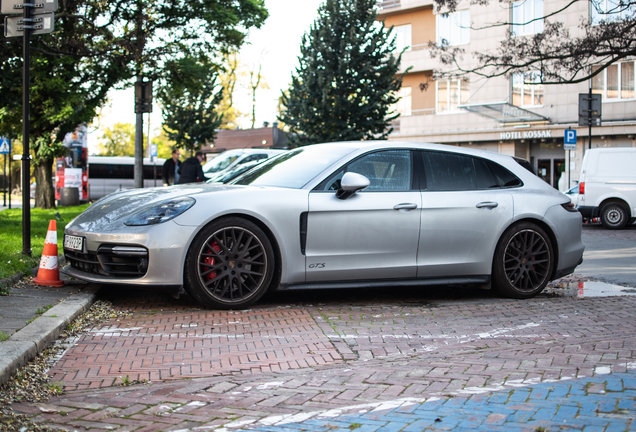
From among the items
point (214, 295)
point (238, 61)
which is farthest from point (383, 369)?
point (238, 61)

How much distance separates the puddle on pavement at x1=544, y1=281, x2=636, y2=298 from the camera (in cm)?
697

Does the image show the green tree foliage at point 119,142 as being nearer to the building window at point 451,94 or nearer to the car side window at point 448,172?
the building window at point 451,94

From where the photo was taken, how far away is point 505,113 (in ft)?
104

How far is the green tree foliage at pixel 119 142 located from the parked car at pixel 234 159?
57.6 m

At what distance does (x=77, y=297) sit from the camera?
18.7 feet

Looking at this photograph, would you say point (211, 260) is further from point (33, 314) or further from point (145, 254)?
point (33, 314)

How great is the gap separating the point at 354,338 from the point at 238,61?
4866 centimetres

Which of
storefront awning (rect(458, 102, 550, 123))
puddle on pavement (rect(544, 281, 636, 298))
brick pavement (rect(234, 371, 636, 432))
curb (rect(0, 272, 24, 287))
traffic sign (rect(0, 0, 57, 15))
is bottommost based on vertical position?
puddle on pavement (rect(544, 281, 636, 298))

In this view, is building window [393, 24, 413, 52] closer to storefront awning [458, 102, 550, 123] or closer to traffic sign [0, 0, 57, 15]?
storefront awning [458, 102, 550, 123]

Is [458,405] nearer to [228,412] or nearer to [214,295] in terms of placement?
[228,412]

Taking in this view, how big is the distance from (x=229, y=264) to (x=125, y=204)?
1127 mm

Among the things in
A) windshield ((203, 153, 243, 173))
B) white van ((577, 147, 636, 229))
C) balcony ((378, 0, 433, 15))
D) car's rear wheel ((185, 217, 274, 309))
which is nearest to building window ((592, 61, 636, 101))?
balcony ((378, 0, 433, 15))

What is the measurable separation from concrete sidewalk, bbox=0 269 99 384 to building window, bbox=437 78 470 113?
31.7 metres

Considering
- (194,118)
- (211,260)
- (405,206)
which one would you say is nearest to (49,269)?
(211,260)
